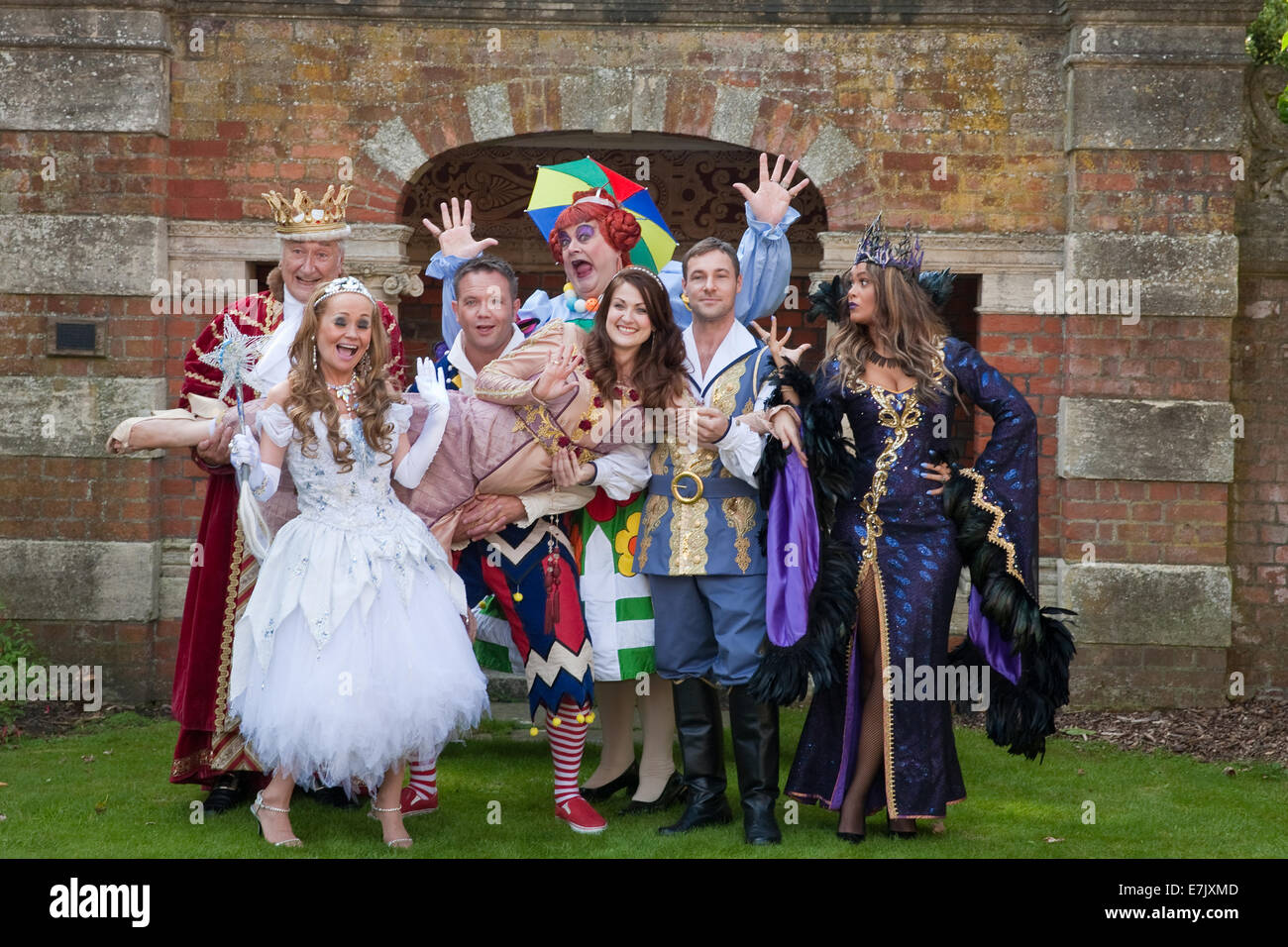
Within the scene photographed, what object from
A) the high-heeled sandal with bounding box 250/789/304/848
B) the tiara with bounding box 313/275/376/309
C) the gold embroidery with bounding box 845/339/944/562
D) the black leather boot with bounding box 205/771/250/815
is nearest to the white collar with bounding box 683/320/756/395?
the gold embroidery with bounding box 845/339/944/562

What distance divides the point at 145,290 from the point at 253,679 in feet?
10.8

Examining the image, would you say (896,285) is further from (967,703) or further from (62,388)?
(62,388)

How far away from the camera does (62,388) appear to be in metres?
7.14

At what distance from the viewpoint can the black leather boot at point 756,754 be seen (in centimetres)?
479

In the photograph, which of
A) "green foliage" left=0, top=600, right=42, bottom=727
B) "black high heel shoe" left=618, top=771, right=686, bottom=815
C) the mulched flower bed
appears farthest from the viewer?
"green foliage" left=0, top=600, right=42, bottom=727

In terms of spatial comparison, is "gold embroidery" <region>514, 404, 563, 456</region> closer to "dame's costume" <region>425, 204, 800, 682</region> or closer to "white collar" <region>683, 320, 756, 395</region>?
"dame's costume" <region>425, 204, 800, 682</region>

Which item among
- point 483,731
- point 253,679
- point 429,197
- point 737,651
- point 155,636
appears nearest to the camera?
point 253,679

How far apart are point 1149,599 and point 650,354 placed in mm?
3519

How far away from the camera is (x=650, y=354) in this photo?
16.1 ft

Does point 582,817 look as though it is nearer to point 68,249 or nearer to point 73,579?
point 73,579

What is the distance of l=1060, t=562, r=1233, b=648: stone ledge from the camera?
7184 millimetres

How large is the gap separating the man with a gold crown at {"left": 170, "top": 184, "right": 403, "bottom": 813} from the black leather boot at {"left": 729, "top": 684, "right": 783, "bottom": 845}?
64.6 inches

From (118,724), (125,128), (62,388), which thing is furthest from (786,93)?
(118,724)

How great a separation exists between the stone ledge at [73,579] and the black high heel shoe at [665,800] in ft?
10.2
